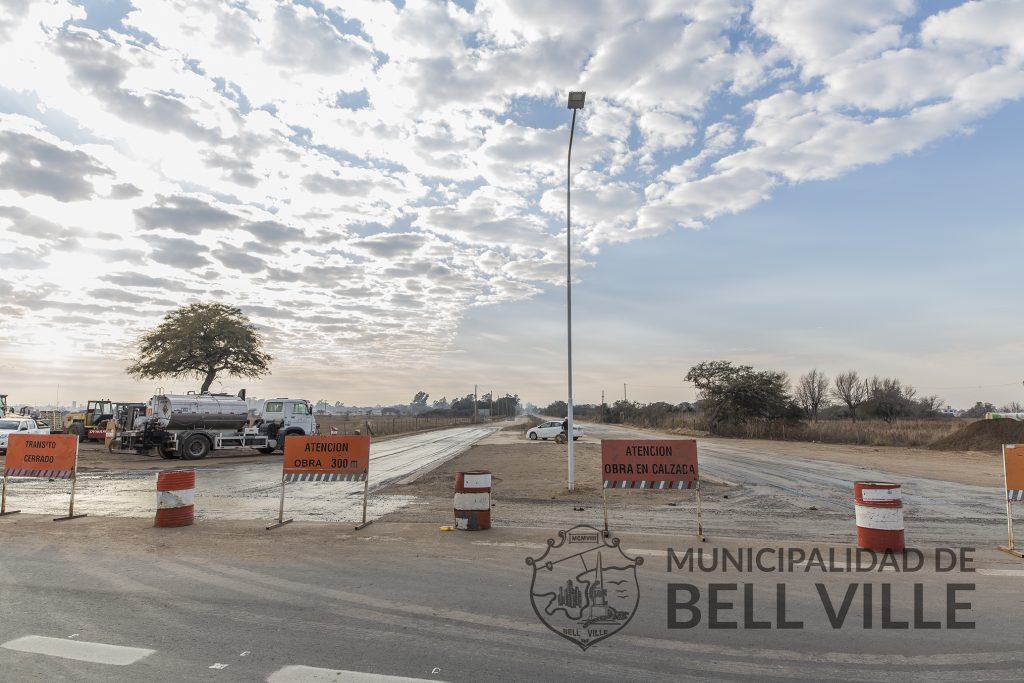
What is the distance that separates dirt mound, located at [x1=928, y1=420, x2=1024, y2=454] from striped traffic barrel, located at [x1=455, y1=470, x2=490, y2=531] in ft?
125

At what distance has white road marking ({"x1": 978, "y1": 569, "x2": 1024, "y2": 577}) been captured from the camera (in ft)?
24.8

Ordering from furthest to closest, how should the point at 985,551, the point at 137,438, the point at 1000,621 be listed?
1. the point at 137,438
2. the point at 985,551
3. the point at 1000,621

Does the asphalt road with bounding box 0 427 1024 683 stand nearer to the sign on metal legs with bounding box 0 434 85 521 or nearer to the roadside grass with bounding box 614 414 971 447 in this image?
the sign on metal legs with bounding box 0 434 85 521

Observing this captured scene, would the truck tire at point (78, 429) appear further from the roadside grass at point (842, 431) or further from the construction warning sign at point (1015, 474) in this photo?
the roadside grass at point (842, 431)

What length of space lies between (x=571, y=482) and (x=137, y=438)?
23.5m

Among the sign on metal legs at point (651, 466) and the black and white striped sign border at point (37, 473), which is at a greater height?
the sign on metal legs at point (651, 466)

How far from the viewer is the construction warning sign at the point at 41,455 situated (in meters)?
12.2

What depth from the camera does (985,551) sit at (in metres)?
9.01

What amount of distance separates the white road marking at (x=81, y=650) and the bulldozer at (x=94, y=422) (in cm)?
3754

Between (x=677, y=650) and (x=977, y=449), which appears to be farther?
(x=977, y=449)

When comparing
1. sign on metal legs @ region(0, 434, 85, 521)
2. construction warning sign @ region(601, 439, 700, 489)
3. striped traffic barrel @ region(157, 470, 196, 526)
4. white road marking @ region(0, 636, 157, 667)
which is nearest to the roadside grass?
construction warning sign @ region(601, 439, 700, 489)

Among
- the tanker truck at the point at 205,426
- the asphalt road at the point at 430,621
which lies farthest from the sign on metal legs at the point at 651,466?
the tanker truck at the point at 205,426

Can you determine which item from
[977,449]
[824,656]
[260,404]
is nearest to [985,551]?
[824,656]

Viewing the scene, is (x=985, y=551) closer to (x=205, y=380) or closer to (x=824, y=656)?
(x=824, y=656)
